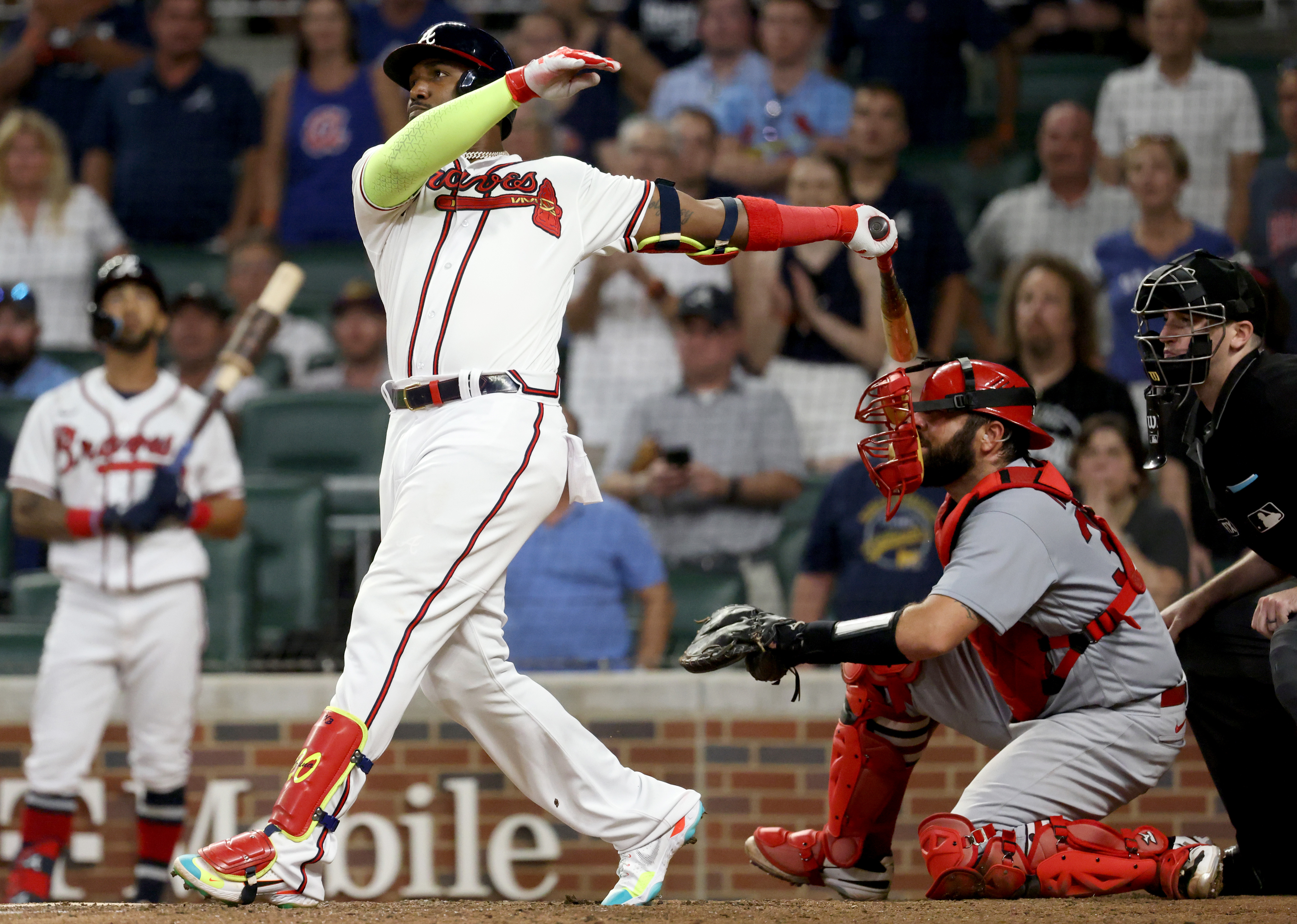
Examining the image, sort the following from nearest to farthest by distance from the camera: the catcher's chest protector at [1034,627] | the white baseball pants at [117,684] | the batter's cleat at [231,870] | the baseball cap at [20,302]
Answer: the batter's cleat at [231,870]
the catcher's chest protector at [1034,627]
the white baseball pants at [117,684]
the baseball cap at [20,302]

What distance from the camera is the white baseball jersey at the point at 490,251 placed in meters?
2.72

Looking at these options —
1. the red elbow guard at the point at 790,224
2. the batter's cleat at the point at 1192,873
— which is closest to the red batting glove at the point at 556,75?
the red elbow guard at the point at 790,224

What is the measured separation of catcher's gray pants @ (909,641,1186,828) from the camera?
9.64 ft

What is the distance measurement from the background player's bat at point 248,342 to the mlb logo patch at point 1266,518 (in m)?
2.99

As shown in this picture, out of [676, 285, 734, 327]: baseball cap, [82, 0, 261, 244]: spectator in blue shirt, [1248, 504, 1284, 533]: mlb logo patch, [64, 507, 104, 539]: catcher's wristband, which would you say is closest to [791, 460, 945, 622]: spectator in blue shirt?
[676, 285, 734, 327]: baseball cap

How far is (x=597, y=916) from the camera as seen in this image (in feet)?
8.32

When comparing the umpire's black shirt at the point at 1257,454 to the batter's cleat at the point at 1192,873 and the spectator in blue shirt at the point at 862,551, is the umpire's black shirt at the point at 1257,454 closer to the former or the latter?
the batter's cleat at the point at 1192,873

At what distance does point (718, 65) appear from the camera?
6754 mm

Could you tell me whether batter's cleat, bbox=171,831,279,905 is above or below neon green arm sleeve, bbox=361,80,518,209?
below

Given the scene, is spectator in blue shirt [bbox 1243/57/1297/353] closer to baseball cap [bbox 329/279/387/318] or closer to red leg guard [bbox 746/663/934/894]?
red leg guard [bbox 746/663/934/894]

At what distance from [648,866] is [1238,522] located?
4.57 feet

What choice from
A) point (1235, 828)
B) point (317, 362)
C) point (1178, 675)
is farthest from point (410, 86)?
point (317, 362)

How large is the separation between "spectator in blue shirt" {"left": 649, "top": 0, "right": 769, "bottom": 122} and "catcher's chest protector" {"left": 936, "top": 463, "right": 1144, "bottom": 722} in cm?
403

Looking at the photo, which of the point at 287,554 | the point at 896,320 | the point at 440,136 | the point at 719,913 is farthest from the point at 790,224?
the point at 287,554
